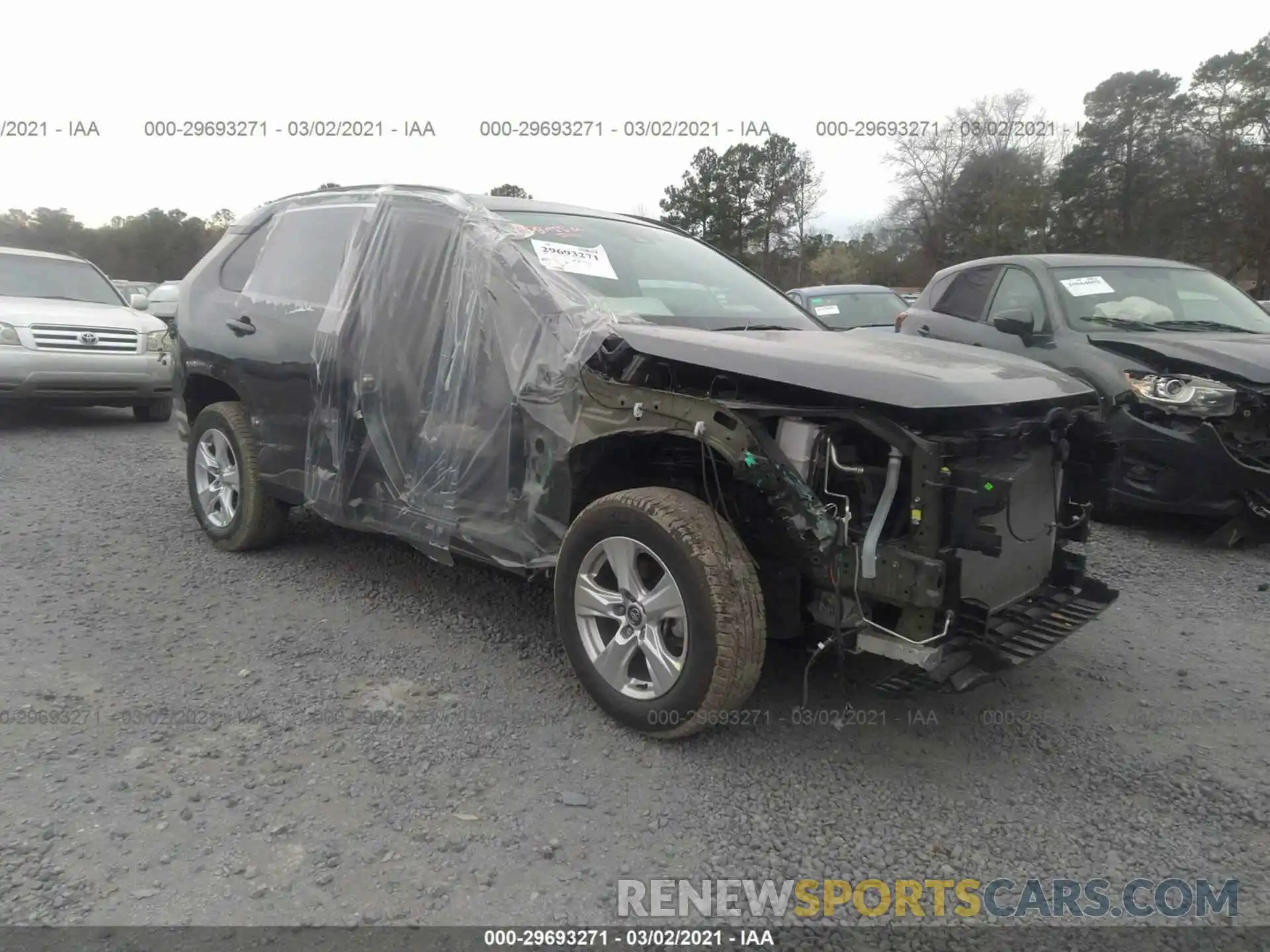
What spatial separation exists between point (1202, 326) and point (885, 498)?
4.43m

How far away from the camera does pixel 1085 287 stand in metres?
6.15

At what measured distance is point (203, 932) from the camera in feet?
6.95

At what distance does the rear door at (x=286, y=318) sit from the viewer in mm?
4238

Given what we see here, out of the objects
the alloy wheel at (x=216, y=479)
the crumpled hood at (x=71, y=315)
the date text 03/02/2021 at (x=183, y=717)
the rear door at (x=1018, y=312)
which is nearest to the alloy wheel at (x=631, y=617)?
the date text 03/02/2021 at (x=183, y=717)

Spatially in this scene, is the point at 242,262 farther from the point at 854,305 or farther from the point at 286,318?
the point at 854,305

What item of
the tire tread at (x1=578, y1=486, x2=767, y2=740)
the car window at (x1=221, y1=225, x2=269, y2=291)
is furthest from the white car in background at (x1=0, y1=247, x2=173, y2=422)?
the tire tread at (x1=578, y1=486, x2=767, y2=740)

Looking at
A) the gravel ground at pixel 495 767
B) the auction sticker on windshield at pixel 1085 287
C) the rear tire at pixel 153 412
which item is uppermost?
the auction sticker on windshield at pixel 1085 287

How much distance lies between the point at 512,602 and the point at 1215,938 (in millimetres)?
2896

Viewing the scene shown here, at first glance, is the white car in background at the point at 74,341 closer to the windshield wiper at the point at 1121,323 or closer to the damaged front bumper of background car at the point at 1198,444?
the windshield wiper at the point at 1121,323

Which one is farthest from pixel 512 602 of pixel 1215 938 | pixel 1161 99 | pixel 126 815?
pixel 1161 99

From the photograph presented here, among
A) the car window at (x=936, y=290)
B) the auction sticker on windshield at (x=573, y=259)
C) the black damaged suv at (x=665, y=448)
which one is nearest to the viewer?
the black damaged suv at (x=665, y=448)

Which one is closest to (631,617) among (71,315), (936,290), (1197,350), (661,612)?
(661,612)

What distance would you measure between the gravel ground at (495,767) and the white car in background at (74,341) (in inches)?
187

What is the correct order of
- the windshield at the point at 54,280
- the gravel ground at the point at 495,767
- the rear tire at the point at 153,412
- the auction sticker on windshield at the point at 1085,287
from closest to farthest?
the gravel ground at the point at 495,767 < the auction sticker on windshield at the point at 1085,287 < the windshield at the point at 54,280 < the rear tire at the point at 153,412
